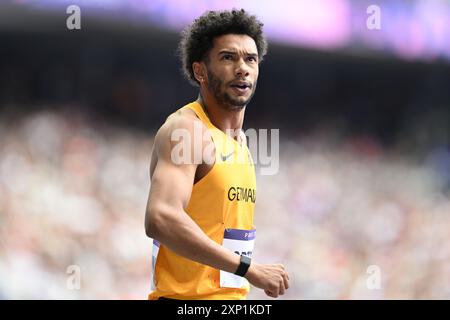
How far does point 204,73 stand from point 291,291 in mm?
3083

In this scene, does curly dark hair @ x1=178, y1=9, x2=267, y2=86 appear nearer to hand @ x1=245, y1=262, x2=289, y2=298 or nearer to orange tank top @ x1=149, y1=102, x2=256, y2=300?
orange tank top @ x1=149, y1=102, x2=256, y2=300

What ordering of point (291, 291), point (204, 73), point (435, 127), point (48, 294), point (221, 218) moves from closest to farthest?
point (221, 218), point (204, 73), point (48, 294), point (291, 291), point (435, 127)

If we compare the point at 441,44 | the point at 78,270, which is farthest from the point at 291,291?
the point at 441,44

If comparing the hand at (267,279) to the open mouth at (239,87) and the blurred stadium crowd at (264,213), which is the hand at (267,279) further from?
the blurred stadium crowd at (264,213)

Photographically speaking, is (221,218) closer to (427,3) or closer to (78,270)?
(78,270)

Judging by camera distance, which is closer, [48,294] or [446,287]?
[48,294]

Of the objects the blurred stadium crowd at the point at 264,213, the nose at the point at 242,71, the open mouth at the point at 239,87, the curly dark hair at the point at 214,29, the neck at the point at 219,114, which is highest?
the curly dark hair at the point at 214,29

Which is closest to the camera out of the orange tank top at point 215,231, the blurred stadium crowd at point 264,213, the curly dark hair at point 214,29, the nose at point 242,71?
the orange tank top at point 215,231

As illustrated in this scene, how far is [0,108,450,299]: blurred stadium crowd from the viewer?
16.8ft

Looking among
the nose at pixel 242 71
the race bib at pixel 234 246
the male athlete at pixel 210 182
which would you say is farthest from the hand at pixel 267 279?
the nose at pixel 242 71

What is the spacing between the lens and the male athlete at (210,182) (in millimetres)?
2232

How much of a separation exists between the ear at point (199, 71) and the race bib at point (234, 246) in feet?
2.08

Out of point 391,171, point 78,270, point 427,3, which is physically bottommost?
point 78,270
